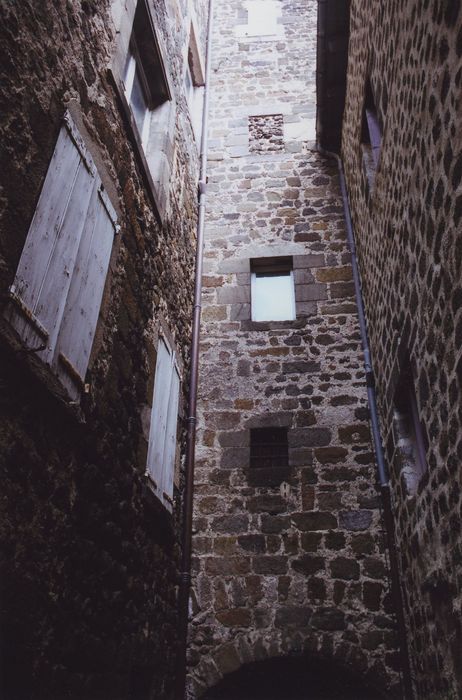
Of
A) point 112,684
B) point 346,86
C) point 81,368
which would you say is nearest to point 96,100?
point 81,368

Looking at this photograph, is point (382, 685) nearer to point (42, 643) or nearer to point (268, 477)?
point (268, 477)

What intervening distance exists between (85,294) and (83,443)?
2.63 feet

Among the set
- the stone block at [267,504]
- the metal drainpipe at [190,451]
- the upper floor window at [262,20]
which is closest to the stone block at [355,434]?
the stone block at [267,504]

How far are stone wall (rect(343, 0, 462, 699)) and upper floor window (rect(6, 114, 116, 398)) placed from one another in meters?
1.85

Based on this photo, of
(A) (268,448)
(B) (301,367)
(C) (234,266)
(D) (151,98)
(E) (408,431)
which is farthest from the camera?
(C) (234,266)

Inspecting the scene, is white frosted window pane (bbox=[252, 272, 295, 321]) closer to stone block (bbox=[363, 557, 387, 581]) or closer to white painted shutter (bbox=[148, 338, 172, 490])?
white painted shutter (bbox=[148, 338, 172, 490])

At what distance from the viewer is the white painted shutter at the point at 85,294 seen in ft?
9.12

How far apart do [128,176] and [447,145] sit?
233 centimetres

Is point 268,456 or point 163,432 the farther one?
point 268,456

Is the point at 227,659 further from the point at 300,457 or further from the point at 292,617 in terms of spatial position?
the point at 300,457

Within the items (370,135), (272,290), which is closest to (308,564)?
(272,290)

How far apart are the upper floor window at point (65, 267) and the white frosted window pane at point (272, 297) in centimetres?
327

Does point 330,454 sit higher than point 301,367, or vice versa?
point 301,367

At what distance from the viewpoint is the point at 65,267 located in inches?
112
